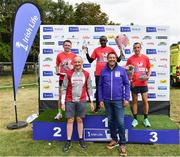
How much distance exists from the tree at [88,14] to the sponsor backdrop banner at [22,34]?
30.9 metres

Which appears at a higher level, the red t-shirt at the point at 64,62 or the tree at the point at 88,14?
the tree at the point at 88,14

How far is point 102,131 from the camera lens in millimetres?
6973

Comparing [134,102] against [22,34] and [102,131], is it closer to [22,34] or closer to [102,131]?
[102,131]

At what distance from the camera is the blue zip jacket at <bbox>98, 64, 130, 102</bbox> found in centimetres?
617

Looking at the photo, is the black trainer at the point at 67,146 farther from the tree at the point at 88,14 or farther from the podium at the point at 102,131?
the tree at the point at 88,14

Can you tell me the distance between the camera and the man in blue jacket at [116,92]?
243 inches

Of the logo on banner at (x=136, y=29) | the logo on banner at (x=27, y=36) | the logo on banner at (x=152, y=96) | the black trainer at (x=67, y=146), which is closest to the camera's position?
the black trainer at (x=67, y=146)

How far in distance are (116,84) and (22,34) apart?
308cm

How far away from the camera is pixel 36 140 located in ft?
23.4

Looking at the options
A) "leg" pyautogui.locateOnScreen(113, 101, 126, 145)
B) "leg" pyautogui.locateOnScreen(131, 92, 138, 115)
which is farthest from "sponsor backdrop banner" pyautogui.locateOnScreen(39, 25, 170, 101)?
"leg" pyautogui.locateOnScreen(113, 101, 126, 145)

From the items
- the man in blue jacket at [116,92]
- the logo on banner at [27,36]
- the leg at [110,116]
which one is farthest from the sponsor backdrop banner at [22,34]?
the leg at [110,116]

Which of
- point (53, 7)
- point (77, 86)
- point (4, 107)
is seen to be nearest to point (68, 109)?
point (77, 86)

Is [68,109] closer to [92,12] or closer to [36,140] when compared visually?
[36,140]

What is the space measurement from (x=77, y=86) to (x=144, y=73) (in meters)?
1.63
